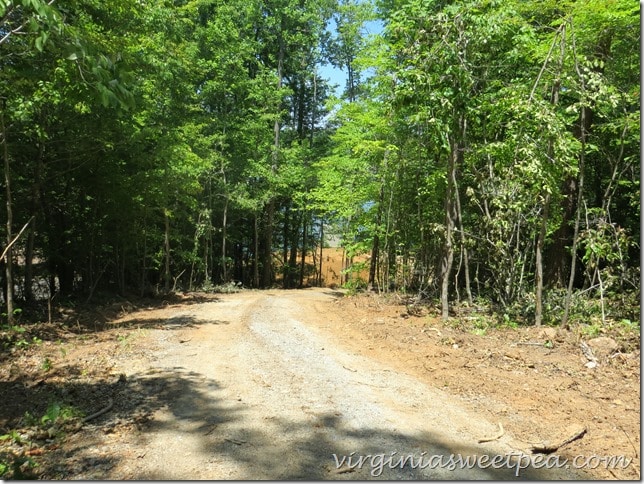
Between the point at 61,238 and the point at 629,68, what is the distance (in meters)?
14.5

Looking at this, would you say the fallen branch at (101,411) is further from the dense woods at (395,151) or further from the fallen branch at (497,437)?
the fallen branch at (497,437)

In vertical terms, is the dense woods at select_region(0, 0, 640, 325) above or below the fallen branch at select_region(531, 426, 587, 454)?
above

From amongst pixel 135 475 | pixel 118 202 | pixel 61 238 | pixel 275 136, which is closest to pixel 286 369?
pixel 135 475

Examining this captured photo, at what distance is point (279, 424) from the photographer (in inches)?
159

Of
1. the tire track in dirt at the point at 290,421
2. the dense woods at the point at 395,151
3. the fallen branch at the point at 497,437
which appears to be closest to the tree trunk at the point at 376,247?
the dense woods at the point at 395,151

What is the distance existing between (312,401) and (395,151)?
8430 mm

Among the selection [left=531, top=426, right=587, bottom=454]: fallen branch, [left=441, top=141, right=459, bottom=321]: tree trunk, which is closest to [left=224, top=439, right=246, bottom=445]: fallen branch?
[left=531, top=426, right=587, bottom=454]: fallen branch

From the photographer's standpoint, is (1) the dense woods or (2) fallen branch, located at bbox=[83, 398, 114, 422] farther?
(1) the dense woods

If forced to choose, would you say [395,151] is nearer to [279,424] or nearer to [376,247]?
[376,247]

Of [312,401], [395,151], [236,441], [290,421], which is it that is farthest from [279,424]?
[395,151]

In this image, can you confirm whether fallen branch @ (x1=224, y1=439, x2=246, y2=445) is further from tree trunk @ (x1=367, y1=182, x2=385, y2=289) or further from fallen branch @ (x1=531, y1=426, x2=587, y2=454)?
tree trunk @ (x1=367, y1=182, x2=385, y2=289)

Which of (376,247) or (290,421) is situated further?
(376,247)

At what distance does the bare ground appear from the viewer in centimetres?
343

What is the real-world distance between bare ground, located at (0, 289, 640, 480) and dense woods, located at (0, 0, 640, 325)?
183 centimetres
